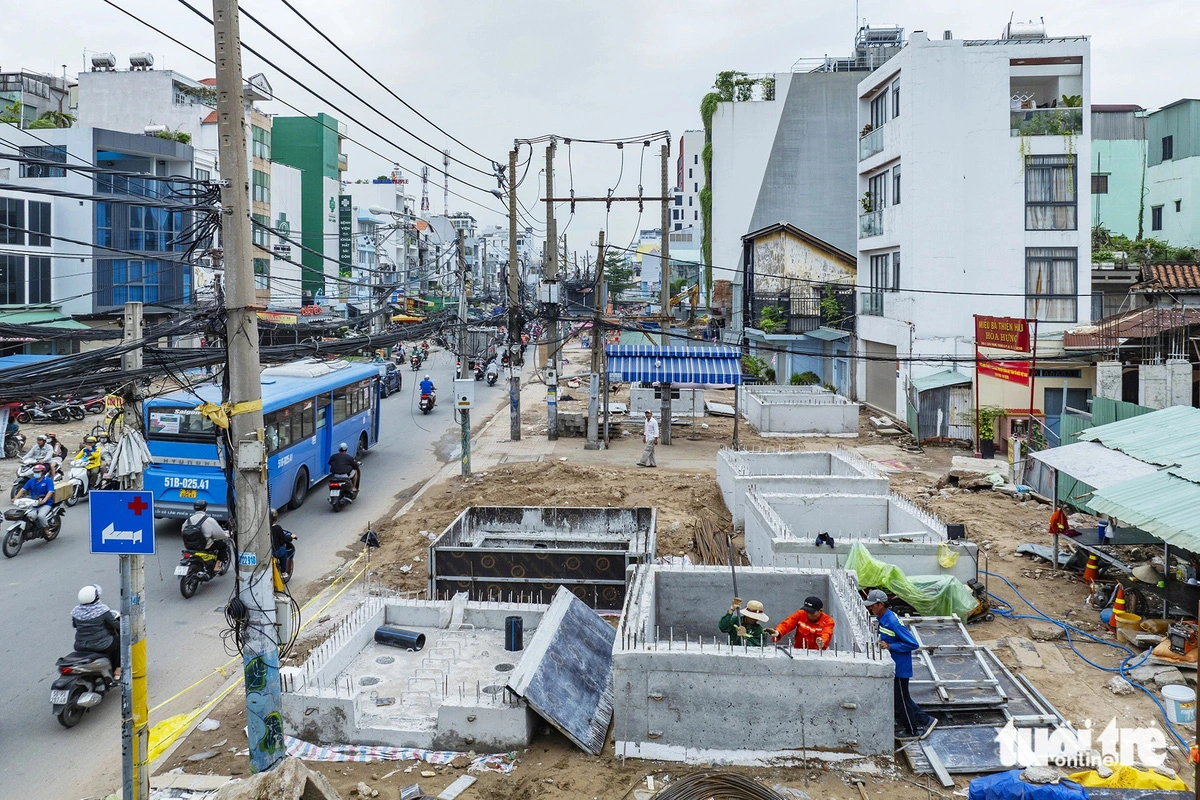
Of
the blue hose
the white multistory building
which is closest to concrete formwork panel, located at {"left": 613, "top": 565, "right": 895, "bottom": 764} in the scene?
the blue hose

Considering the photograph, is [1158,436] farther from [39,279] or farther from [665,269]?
[39,279]

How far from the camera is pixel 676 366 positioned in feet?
86.1

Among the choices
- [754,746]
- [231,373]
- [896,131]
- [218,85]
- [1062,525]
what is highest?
[896,131]

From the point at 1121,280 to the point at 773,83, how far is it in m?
26.2

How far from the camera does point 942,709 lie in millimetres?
8984

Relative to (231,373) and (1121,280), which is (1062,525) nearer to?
(231,373)

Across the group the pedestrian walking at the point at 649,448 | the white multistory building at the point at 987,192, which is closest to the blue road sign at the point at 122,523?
the pedestrian walking at the point at 649,448

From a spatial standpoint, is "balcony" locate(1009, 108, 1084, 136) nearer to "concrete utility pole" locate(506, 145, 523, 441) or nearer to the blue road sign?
"concrete utility pole" locate(506, 145, 523, 441)

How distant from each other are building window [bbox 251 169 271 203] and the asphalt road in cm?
3415

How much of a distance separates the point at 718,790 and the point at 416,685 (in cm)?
391

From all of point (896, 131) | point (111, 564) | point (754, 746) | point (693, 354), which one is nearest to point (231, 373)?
point (754, 746)

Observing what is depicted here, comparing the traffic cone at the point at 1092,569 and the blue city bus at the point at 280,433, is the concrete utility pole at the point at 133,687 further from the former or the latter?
the traffic cone at the point at 1092,569

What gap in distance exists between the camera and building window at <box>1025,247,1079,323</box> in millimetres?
30456

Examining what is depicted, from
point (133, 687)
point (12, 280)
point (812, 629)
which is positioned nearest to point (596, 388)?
point (812, 629)
